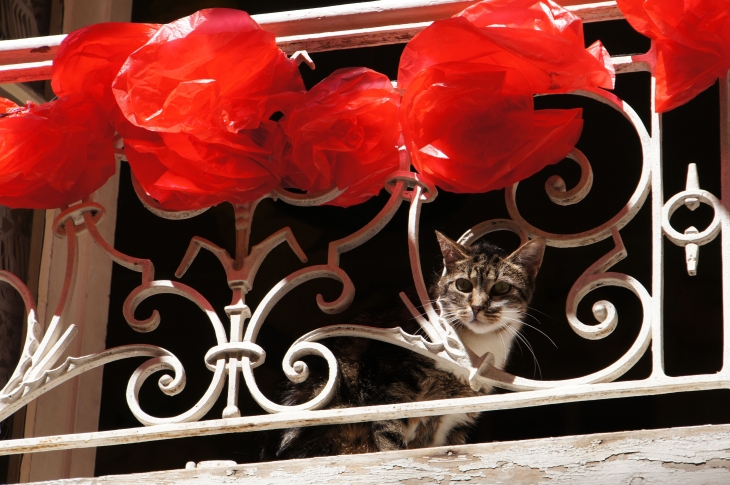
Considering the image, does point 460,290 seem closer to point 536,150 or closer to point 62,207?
point 536,150

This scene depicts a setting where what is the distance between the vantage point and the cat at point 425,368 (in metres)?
2.63

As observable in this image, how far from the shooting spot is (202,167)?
6.82 ft

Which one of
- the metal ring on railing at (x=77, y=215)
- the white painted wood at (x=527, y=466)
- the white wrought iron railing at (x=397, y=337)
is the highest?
the metal ring on railing at (x=77, y=215)

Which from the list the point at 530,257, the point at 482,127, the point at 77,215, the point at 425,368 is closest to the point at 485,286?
the point at 530,257

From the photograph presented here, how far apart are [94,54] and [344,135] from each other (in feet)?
2.12

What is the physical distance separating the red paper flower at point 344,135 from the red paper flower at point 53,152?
472mm

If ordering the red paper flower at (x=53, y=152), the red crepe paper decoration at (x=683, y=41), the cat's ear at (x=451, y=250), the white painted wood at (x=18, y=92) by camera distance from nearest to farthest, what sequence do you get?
the red crepe paper decoration at (x=683, y=41)
the red paper flower at (x=53, y=152)
the cat's ear at (x=451, y=250)
the white painted wood at (x=18, y=92)

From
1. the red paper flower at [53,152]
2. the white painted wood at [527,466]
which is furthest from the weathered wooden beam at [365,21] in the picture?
the white painted wood at [527,466]

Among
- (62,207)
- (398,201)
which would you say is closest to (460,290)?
(398,201)

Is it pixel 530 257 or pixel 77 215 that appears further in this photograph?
pixel 530 257

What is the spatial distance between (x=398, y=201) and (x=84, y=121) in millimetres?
795

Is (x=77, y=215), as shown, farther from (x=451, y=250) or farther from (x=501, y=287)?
(x=501, y=287)

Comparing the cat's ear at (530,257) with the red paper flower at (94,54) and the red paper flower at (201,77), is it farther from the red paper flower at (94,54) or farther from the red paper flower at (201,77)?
the red paper flower at (94,54)

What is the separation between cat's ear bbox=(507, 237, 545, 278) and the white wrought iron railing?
545mm
